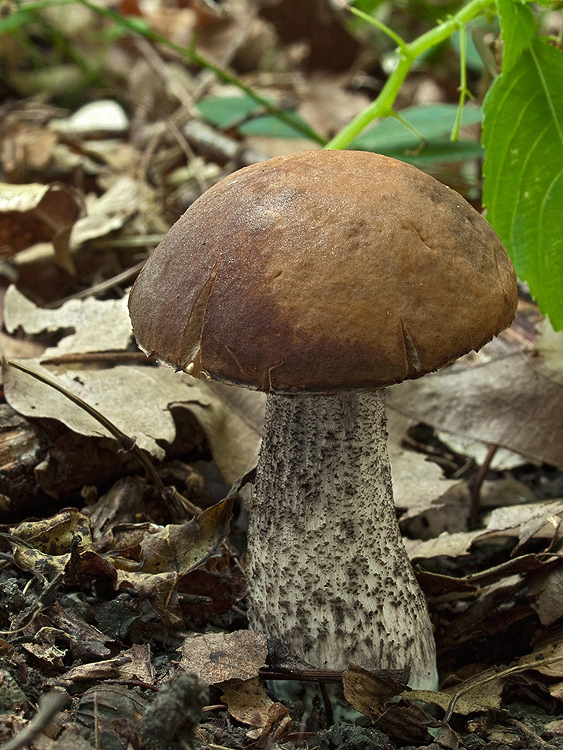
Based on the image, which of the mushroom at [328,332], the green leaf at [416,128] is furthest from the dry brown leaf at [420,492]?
the green leaf at [416,128]

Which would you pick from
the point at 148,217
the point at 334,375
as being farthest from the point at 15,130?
the point at 334,375

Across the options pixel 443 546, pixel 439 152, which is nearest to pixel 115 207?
pixel 439 152

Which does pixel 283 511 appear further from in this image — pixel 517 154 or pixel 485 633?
pixel 517 154

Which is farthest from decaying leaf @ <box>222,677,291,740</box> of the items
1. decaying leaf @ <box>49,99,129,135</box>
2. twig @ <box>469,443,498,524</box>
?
decaying leaf @ <box>49,99,129,135</box>

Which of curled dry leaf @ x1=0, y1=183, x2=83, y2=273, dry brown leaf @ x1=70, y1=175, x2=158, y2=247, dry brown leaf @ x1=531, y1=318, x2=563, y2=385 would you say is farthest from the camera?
dry brown leaf @ x1=70, y1=175, x2=158, y2=247

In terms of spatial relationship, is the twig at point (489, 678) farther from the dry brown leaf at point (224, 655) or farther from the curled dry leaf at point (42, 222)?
the curled dry leaf at point (42, 222)

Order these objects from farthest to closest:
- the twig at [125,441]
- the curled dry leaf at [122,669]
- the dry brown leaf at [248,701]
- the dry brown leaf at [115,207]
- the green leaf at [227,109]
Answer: the green leaf at [227,109] → the dry brown leaf at [115,207] → the twig at [125,441] → the dry brown leaf at [248,701] → the curled dry leaf at [122,669]

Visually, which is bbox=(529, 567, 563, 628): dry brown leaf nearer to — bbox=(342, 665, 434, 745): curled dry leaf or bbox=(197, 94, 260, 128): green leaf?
bbox=(342, 665, 434, 745): curled dry leaf

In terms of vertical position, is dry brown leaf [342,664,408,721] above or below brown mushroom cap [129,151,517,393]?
below
